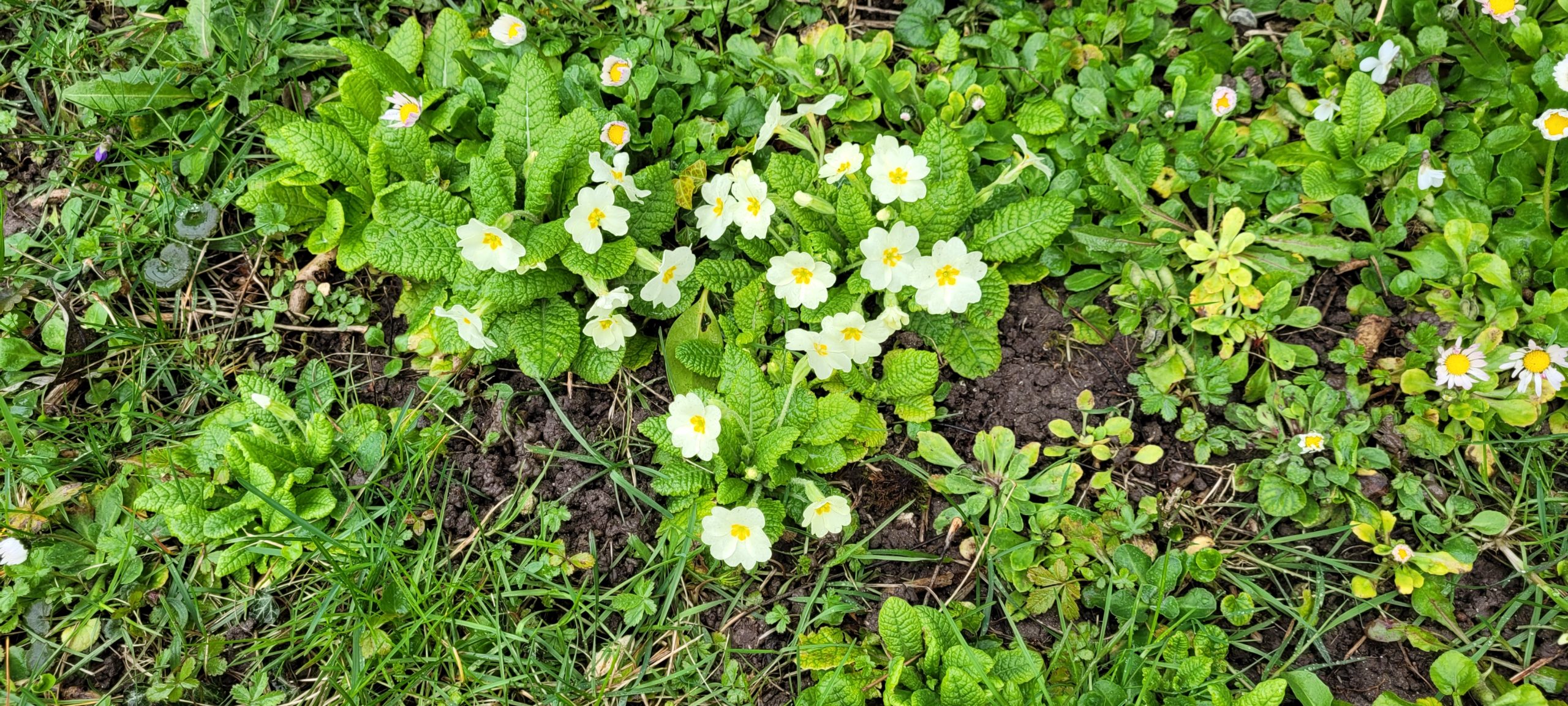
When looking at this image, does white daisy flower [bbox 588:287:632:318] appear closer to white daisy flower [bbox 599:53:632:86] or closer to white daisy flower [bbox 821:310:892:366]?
white daisy flower [bbox 821:310:892:366]

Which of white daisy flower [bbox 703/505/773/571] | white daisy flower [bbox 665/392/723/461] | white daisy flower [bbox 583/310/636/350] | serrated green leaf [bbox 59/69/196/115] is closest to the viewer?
white daisy flower [bbox 703/505/773/571]

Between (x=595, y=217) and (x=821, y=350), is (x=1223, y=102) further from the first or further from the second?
(x=595, y=217)

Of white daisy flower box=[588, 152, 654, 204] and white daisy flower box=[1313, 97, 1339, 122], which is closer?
white daisy flower box=[588, 152, 654, 204]

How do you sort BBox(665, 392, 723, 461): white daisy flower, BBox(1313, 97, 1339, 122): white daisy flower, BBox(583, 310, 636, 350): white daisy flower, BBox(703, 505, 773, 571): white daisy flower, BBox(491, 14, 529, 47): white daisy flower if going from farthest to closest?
BBox(491, 14, 529, 47): white daisy flower
BBox(1313, 97, 1339, 122): white daisy flower
BBox(583, 310, 636, 350): white daisy flower
BBox(665, 392, 723, 461): white daisy flower
BBox(703, 505, 773, 571): white daisy flower

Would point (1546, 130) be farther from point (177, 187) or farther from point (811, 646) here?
point (177, 187)

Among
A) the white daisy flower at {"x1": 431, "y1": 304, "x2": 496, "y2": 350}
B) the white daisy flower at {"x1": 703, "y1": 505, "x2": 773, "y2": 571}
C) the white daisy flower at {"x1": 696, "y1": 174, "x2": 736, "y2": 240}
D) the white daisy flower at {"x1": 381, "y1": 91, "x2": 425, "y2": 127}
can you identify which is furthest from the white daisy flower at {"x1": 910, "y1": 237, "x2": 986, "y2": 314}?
the white daisy flower at {"x1": 381, "y1": 91, "x2": 425, "y2": 127}

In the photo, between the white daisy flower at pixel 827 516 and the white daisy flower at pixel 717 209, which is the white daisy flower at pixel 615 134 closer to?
the white daisy flower at pixel 717 209

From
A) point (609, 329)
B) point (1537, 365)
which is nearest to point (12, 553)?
point (609, 329)
